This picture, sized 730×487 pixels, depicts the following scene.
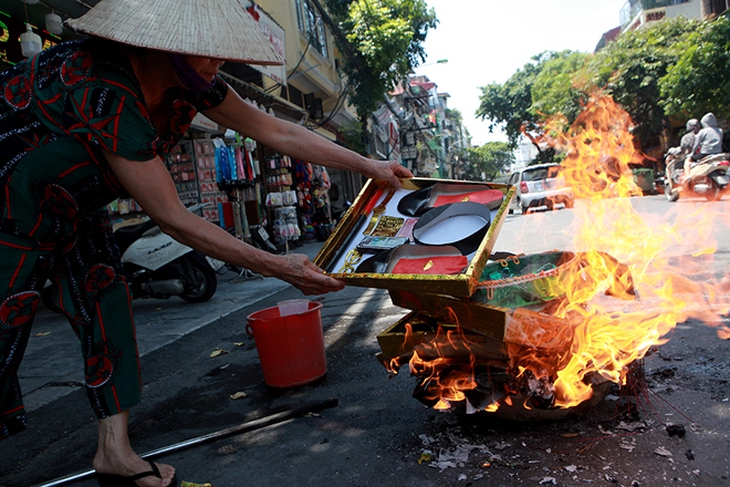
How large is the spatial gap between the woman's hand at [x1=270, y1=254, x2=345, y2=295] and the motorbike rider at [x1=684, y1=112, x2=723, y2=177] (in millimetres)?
12259

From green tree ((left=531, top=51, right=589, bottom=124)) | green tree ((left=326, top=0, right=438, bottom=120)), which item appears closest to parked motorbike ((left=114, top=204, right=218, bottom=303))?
green tree ((left=326, top=0, right=438, bottom=120))

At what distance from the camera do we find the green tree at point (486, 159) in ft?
282

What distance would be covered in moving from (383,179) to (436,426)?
1.22m

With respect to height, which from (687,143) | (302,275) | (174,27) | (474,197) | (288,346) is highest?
(174,27)

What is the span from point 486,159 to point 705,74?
2810 inches

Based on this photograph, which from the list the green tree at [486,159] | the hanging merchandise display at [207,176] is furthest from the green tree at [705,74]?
the green tree at [486,159]

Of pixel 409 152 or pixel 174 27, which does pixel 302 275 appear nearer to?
pixel 174 27

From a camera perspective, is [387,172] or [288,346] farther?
[288,346]

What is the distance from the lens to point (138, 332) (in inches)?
197

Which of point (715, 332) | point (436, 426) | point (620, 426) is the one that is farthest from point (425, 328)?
point (715, 332)

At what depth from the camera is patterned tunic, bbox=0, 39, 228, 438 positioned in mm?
1623

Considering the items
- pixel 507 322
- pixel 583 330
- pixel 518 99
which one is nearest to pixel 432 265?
pixel 507 322

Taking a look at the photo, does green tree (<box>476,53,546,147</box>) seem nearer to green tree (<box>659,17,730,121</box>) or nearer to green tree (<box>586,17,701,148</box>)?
green tree (<box>586,17,701,148</box>)

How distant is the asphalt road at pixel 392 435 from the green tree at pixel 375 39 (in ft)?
48.9
